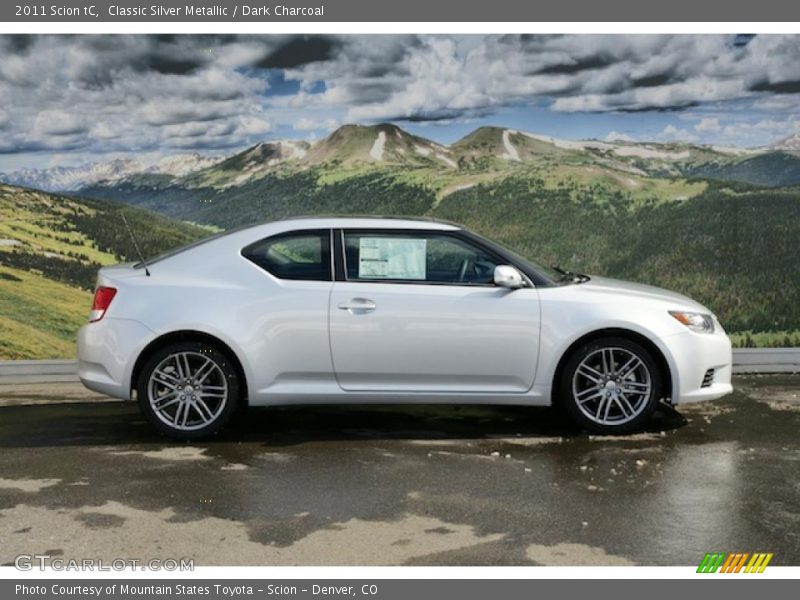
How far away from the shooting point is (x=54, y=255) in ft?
34.3

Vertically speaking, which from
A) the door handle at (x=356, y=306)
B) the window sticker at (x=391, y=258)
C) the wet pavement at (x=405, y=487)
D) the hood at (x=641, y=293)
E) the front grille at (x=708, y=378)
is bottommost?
the wet pavement at (x=405, y=487)

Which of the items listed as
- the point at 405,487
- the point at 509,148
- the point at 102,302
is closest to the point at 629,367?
the point at 405,487

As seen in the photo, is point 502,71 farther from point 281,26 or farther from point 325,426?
point 325,426

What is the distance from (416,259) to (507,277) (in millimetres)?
663

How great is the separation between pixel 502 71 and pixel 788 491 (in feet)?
20.0

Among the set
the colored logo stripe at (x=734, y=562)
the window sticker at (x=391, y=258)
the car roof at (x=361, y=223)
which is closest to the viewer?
the colored logo stripe at (x=734, y=562)

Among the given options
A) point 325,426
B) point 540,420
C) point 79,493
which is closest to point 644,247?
point 540,420

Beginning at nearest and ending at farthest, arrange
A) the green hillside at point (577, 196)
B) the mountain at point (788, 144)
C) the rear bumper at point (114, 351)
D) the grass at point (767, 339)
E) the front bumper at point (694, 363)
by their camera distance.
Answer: the rear bumper at point (114, 351), the front bumper at point (694, 363), the grass at point (767, 339), the green hillside at point (577, 196), the mountain at point (788, 144)

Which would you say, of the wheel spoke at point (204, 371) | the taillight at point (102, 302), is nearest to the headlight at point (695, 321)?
the wheel spoke at point (204, 371)

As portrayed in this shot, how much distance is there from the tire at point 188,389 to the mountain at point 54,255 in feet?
11.9

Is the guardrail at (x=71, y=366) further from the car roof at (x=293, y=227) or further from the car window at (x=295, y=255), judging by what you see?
the car window at (x=295, y=255)

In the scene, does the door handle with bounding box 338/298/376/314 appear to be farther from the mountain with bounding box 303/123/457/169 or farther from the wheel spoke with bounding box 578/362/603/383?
the mountain with bounding box 303/123/457/169

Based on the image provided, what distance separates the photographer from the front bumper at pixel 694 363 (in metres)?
6.90

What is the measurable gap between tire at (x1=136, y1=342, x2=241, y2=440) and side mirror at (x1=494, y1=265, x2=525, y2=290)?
1.91 metres
